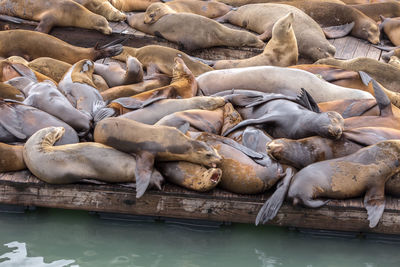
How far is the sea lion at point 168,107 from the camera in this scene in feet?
16.8

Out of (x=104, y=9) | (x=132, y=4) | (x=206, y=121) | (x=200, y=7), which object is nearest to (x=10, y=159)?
(x=206, y=121)

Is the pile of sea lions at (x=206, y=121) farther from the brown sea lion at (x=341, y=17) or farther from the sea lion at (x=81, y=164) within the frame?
the brown sea lion at (x=341, y=17)

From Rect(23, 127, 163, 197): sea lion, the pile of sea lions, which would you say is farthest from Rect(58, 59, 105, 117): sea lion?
Rect(23, 127, 163, 197): sea lion

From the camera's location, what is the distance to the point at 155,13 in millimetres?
7863

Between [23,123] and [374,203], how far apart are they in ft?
8.79

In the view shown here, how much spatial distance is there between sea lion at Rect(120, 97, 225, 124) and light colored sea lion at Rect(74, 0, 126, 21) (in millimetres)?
3300

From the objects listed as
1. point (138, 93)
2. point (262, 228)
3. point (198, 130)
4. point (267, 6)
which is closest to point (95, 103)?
point (138, 93)

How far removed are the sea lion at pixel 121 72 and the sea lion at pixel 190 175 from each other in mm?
1650

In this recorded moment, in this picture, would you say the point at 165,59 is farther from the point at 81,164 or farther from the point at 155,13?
the point at 81,164

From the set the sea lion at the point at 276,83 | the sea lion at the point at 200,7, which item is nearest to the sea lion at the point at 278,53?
the sea lion at the point at 276,83

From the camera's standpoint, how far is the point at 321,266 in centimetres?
423

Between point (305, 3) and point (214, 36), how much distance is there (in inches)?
68.2

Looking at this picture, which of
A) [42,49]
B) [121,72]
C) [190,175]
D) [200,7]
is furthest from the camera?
[200,7]

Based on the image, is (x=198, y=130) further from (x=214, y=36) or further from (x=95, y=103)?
(x=214, y=36)
